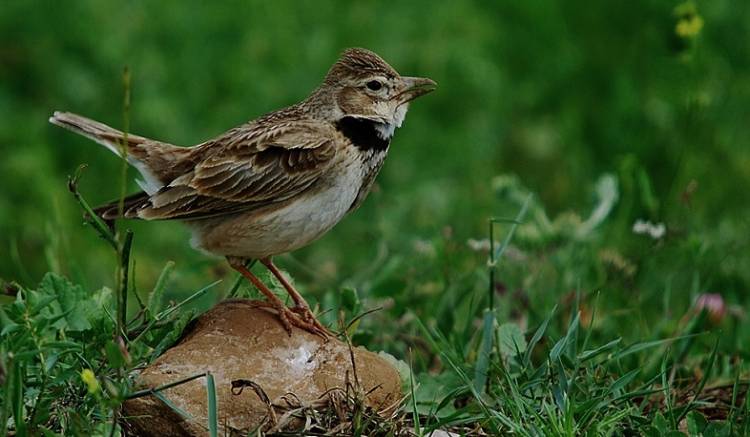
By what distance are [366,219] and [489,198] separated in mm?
1069

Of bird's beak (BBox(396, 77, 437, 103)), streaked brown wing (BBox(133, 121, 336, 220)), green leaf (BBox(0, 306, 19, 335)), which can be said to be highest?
bird's beak (BBox(396, 77, 437, 103))

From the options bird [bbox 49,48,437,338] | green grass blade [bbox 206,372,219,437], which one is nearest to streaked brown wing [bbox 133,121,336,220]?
bird [bbox 49,48,437,338]

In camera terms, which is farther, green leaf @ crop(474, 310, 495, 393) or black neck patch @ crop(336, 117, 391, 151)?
black neck patch @ crop(336, 117, 391, 151)

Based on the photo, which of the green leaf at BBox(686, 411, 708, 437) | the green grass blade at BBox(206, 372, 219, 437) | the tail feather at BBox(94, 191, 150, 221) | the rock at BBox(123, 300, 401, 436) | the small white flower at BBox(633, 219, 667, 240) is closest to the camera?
the green grass blade at BBox(206, 372, 219, 437)

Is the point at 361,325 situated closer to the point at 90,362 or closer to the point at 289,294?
the point at 289,294

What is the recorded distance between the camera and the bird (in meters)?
5.49

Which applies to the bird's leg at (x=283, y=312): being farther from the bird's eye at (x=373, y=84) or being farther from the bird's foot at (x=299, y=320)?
the bird's eye at (x=373, y=84)

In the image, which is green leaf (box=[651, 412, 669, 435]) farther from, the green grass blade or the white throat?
the white throat

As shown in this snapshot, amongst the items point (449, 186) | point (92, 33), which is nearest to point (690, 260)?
point (449, 186)

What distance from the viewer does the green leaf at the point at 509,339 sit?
5.55 metres

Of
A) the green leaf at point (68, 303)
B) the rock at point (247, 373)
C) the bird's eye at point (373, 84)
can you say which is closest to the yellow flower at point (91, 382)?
the rock at point (247, 373)

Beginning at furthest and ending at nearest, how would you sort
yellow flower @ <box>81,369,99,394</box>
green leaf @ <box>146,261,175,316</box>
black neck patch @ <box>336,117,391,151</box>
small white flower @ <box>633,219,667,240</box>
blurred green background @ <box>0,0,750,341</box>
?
blurred green background @ <box>0,0,750,341</box>, small white flower @ <box>633,219,667,240</box>, black neck patch @ <box>336,117,391,151</box>, green leaf @ <box>146,261,175,316</box>, yellow flower @ <box>81,369,99,394</box>

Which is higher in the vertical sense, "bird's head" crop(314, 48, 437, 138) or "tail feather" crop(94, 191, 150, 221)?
"bird's head" crop(314, 48, 437, 138)

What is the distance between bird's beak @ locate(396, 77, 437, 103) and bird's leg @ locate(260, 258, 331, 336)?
3.21 feet
